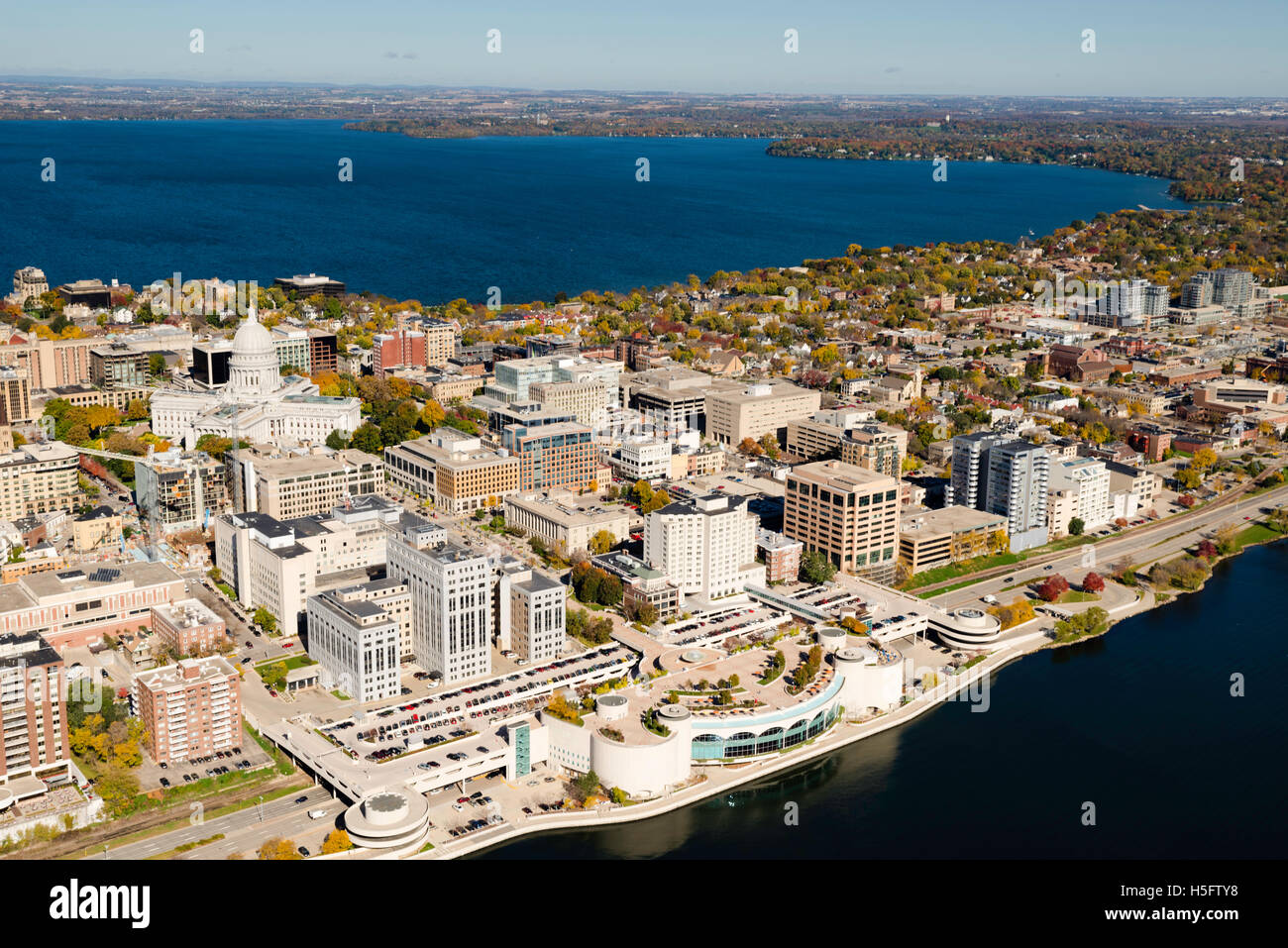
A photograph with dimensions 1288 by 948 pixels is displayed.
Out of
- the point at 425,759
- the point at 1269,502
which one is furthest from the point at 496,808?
the point at 1269,502

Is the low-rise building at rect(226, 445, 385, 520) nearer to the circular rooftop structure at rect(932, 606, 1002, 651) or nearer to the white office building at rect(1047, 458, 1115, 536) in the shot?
the circular rooftop structure at rect(932, 606, 1002, 651)

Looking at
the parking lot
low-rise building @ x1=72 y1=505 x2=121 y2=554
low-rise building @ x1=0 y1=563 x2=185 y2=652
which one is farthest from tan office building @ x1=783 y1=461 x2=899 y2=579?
low-rise building @ x1=72 y1=505 x2=121 y2=554

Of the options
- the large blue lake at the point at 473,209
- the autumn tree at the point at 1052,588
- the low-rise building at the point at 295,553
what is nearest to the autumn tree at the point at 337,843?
the low-rise building at the point at 295,553

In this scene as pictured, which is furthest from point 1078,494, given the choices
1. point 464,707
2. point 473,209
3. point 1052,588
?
point 473,209

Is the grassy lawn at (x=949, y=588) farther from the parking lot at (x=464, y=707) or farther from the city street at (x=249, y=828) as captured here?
the city street at (x=249, y=828)

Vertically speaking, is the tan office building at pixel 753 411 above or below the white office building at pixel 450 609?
above

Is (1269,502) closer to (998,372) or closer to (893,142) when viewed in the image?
(998,372)
